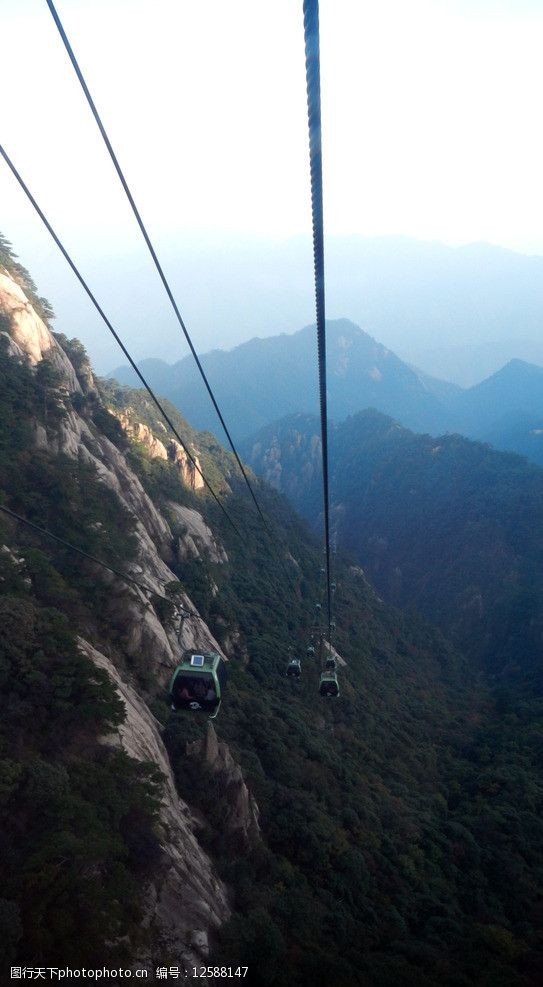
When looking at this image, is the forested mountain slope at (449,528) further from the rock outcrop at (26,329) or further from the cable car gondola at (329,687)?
the rock outcrop at (26,329)

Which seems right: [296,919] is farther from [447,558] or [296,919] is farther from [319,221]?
[447,558]

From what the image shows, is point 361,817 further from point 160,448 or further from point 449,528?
point 449,528

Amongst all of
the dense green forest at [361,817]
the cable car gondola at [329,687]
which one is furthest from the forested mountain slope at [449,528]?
the cable car gondola at [329,687]

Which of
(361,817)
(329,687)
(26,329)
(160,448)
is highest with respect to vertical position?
(26,329)

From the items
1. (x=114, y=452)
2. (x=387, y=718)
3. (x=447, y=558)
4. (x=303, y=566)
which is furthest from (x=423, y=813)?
(x=447, y=558)

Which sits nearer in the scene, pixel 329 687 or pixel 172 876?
pixel 172 876

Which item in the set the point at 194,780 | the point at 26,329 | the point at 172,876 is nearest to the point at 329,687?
the point at 194,780

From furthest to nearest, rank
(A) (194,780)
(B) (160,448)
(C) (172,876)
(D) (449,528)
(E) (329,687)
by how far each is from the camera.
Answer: (D) (449,528)
(B) (160,448)
(E) (329,687)
(A) (194,780)
(C) (172,876)
